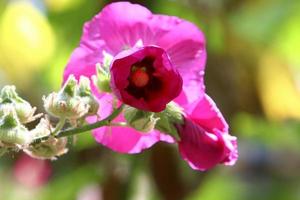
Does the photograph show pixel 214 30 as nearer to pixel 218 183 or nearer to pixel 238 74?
pixel 238 74

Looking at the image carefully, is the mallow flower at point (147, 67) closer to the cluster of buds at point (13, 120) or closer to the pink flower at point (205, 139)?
the pink flower at point (205, 139)

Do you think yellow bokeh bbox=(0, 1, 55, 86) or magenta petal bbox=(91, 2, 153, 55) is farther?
yellow bokeh bbox=(0, 1, 55, 86)

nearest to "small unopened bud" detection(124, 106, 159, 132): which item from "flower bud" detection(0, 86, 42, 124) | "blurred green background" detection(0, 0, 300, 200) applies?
"flower bud" detection(0, 86, 42, 124)

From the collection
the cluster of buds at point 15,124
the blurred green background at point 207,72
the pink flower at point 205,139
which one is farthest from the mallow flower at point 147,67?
the blurred green background at point 207,72

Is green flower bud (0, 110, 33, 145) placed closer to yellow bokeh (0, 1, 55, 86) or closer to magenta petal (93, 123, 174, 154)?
magenta petal (93, 123, 174, 154)

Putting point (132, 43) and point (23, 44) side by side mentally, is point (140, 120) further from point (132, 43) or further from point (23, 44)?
point (23, 44)
